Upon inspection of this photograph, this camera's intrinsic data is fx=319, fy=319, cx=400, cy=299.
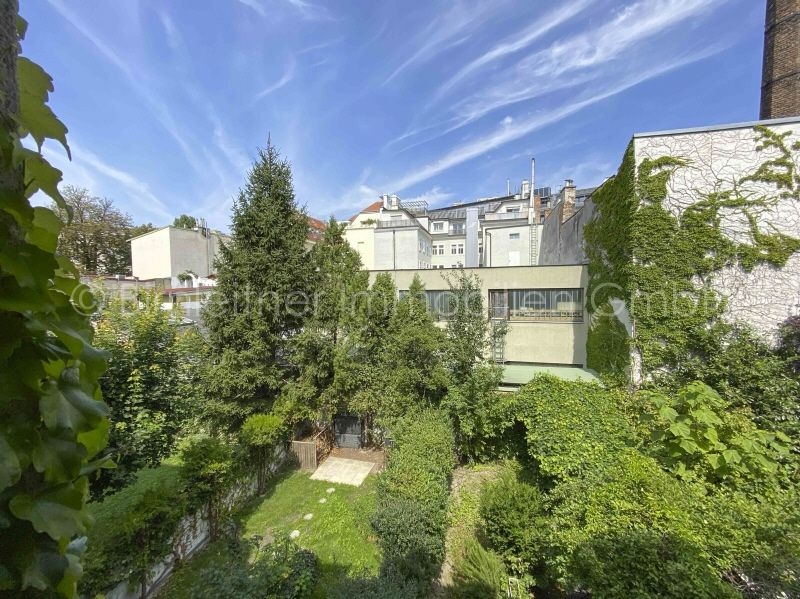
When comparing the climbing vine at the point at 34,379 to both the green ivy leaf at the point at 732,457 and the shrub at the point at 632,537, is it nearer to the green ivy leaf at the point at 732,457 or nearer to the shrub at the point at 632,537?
the shrub at the point at 632,537

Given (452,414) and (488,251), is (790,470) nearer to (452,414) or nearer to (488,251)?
(452,414)

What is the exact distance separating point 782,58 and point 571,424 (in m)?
13.8

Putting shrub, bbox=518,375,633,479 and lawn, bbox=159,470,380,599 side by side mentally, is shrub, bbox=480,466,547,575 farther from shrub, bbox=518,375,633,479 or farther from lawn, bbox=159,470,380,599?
lawn, bbox=159,470,380,599

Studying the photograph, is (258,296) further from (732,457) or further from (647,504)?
(732,457)

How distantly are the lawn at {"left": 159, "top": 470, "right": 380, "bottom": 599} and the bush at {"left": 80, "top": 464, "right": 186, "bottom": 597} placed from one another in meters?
1.01

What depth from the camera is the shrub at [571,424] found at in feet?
22.1

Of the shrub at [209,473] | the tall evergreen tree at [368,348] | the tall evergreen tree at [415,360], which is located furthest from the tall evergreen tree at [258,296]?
the tall evergreen tree at [415,360]

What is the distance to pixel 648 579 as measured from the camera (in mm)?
4211

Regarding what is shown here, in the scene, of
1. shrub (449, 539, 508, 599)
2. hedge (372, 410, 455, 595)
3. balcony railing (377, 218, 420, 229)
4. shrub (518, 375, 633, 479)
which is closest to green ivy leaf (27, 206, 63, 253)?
hedge (372, 410, 455, 595)

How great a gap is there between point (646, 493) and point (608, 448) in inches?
64.1

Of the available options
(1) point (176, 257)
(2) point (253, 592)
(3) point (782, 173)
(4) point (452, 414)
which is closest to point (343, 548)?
(2) point (253, 592)

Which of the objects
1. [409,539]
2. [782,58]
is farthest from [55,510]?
[782,58]

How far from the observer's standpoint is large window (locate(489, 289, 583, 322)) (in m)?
14.5

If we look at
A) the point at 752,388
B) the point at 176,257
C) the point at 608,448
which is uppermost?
the point at 176,257
